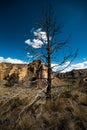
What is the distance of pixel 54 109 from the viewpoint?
8250mm

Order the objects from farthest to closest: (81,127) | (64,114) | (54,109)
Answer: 1. (54,109)
2. (64,114)
3. (81,127)

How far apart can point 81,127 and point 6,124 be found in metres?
3.47

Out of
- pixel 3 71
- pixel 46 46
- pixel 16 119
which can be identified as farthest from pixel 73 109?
pixel 3 71

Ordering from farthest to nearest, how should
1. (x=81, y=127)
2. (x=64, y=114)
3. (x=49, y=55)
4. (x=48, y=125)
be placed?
1. (x=49, y=55)
2. (x=64, y=114)
3. (x=48, y=125)
4. (x=81, y=127)

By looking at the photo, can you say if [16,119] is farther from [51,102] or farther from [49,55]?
[49,55]

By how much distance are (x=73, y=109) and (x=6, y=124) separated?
3139 mm

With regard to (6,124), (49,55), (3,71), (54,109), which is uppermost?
(3,71)

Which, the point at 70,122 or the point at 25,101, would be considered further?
the point at 25,101

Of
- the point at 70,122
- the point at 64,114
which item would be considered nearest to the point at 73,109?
the point at 64,114

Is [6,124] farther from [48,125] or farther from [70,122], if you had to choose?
[70,122]

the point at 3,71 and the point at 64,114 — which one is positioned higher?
the point at 3,71

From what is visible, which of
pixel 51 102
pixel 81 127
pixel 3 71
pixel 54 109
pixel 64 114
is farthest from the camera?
pixel 3 71

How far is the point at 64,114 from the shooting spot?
7.54 meters

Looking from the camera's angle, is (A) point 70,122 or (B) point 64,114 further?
(B) point 64,114
